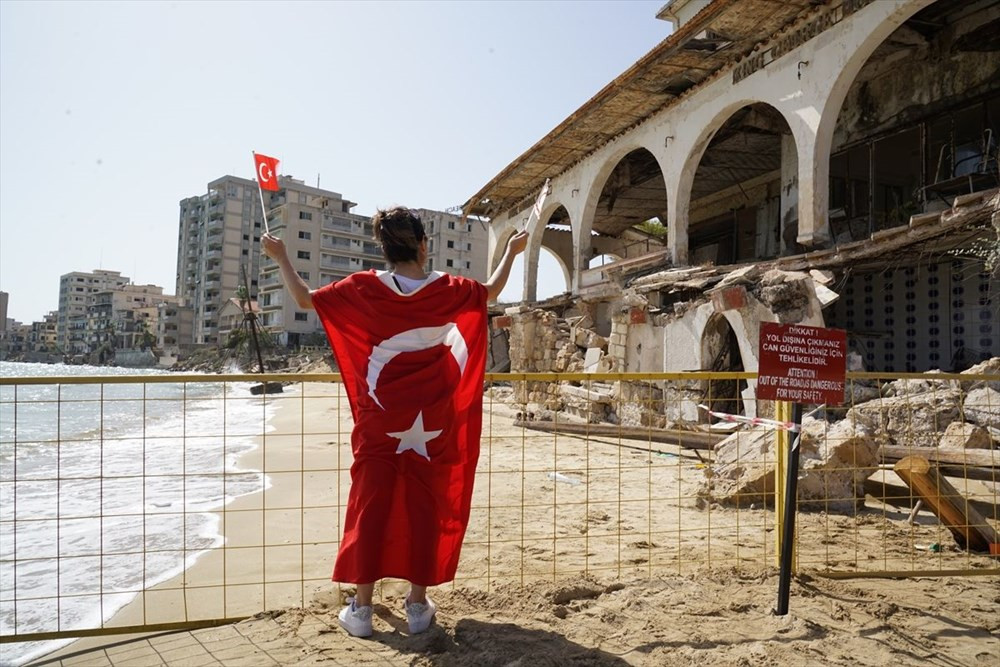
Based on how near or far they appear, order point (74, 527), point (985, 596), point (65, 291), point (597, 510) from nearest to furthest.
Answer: point (985, 596)
point (597, 510)
point (74, 527)
point (65, 291)

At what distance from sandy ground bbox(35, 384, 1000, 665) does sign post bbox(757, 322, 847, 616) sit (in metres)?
0.44

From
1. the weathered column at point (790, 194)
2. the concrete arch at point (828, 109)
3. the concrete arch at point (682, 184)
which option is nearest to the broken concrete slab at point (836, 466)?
the concrete arch at point (828, 109)

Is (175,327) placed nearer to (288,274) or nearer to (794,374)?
(288,274)

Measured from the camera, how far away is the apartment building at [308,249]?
205ft

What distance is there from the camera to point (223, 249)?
77.2 m

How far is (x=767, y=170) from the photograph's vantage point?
63.6 feet

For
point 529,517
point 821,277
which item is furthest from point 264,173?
point 821,277

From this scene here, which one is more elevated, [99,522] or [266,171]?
[266,171]

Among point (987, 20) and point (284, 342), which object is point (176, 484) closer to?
point (987, 20)

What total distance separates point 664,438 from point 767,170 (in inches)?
491

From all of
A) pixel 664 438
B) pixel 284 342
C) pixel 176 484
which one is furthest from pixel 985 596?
pixel 284 342

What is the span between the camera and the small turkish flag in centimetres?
323

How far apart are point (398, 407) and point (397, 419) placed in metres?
0.06

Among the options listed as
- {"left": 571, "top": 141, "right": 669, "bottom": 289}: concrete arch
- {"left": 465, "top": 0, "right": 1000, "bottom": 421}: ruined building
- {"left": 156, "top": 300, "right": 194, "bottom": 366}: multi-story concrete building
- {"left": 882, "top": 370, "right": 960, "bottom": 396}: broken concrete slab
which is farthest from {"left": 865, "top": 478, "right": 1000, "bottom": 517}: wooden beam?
{"left": 156, "top": 300, "right": 194, "bottom": 366}: multi-story concrete building
